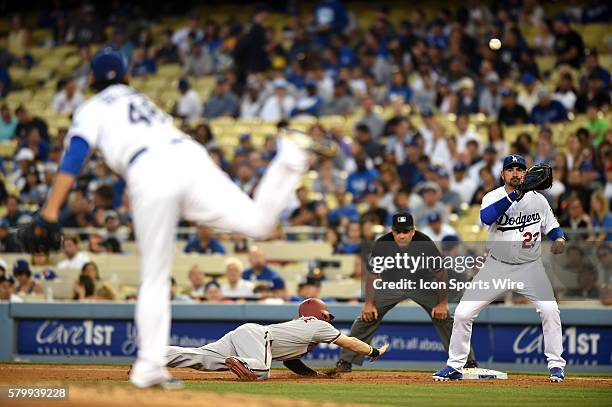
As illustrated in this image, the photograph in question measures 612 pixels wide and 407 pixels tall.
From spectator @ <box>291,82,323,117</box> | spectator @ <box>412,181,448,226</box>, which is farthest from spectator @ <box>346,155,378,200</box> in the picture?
spectator @ <box>291,82,323,117</box>

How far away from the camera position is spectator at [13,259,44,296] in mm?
16438

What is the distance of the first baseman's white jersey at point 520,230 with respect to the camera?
10617mm

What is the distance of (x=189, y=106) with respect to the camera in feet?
73.4

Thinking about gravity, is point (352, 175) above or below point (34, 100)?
below

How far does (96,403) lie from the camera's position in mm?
7312

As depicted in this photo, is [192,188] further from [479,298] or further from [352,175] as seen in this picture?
[352,175]

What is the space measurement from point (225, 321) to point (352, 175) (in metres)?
4.72

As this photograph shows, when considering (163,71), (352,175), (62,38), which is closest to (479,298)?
(352,175)

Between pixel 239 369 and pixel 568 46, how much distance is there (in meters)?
12.0

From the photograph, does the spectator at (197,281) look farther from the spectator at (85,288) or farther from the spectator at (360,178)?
the spectator at (360,178)

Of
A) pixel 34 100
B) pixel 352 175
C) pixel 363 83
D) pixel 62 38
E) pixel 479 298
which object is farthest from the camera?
pixel 62 38

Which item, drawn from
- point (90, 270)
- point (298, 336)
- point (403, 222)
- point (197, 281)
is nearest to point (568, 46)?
point (197, 281)

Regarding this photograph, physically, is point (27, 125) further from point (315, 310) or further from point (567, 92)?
point (315, 310)

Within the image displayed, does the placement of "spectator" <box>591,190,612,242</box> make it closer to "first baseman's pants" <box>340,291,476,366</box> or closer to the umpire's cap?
"first baseman's pants" <box>340,291,476,366</box>
